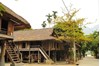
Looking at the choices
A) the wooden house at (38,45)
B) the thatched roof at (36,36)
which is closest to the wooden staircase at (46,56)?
the wooden house at (38,45)

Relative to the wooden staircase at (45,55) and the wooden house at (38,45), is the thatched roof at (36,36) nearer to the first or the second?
the wooden house at (38,45)

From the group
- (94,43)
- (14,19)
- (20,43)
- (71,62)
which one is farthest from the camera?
(94,43)

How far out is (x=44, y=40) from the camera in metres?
37.2

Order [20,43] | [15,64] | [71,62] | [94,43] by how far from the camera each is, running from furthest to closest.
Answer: [94,43] < [20,43] < [71,62] < [15,64]

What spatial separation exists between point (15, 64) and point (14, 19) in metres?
5.34

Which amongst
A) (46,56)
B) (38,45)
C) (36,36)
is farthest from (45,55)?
(36,36)

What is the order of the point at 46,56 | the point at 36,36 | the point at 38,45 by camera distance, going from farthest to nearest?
the point at 36,36
the point at 38,45
the point at 46,56

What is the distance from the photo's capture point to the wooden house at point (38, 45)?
37259 mm

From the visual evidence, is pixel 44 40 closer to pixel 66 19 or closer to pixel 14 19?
pixel 66 19

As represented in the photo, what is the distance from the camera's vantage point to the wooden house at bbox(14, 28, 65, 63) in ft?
122

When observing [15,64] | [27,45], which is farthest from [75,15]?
[15,64]

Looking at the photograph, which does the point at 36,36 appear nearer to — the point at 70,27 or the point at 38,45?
the point at 38,45

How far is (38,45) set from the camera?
37625 millimetres

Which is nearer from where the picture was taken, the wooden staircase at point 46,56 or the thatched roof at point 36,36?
the wooden staircase at point 46,56
